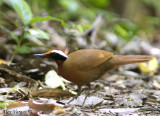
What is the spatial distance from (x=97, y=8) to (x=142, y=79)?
6832 millimetres

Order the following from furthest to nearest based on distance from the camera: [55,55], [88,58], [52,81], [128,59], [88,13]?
[88,13], [128,59], [52,81], [88,58], [55,55]

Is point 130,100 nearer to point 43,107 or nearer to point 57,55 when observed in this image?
point 57,55

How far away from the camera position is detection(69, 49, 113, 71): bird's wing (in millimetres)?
3785

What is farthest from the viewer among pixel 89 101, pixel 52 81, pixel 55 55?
pixel 52 81

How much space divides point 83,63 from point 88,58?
125mm

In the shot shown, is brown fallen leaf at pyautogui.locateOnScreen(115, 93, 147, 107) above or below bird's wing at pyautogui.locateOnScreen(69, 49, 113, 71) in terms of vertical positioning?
below

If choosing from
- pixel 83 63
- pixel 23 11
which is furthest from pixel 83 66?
pixel 23 11

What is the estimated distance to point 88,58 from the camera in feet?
12.8

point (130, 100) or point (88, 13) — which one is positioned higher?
point (88, 13)

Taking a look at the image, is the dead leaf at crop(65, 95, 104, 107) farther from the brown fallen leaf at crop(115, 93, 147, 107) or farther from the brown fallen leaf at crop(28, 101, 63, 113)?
the brown fallen leaf at crop(28, 101, 63, 113)

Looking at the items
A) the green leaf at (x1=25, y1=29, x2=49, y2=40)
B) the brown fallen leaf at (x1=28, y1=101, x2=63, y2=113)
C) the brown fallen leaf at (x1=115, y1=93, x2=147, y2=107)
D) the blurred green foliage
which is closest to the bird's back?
the brown fallen leaf at (x1=115, y1=93, x2=147, y2=107)

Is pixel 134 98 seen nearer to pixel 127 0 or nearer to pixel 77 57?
pixel 77 57

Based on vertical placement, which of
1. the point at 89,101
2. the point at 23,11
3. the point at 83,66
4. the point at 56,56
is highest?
the point at 23,11

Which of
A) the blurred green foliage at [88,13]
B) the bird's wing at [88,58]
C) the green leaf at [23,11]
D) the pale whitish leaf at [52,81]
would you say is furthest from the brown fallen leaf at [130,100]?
the green leaf at [23,11]
